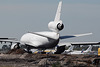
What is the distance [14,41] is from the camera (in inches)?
3728

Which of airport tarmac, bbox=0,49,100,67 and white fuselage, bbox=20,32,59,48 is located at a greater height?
white fuselage, bbox=20,32,59,48

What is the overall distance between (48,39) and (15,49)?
1279cm

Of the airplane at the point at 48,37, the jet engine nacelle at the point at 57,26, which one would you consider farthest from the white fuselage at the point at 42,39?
the jet engine nacelle at the point at 57,26

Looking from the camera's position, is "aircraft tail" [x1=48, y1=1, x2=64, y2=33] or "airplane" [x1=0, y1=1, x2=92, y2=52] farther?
"airplane" [x1=0, y1=1, x2=92, y2=52]

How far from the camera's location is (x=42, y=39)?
86250 mm

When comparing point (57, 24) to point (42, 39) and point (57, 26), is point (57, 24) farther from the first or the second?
point (42, 39)

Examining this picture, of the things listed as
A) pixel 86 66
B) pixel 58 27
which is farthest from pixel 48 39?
pixel 86 66

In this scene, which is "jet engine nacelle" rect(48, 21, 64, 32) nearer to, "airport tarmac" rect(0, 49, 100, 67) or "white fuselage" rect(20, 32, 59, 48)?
"white fuselage" rect(20, 32, 59, 48)

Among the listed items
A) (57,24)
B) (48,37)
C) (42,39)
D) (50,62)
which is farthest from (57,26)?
(50,62)

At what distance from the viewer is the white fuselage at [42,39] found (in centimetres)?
8056

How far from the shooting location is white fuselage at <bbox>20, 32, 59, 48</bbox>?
80.6 metres

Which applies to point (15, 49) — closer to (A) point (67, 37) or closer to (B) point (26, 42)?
(B) point (26, 42)

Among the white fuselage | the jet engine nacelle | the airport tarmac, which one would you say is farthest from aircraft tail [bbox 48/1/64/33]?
the airport tarmac

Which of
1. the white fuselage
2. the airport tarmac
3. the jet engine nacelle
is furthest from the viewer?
the white fuselage
